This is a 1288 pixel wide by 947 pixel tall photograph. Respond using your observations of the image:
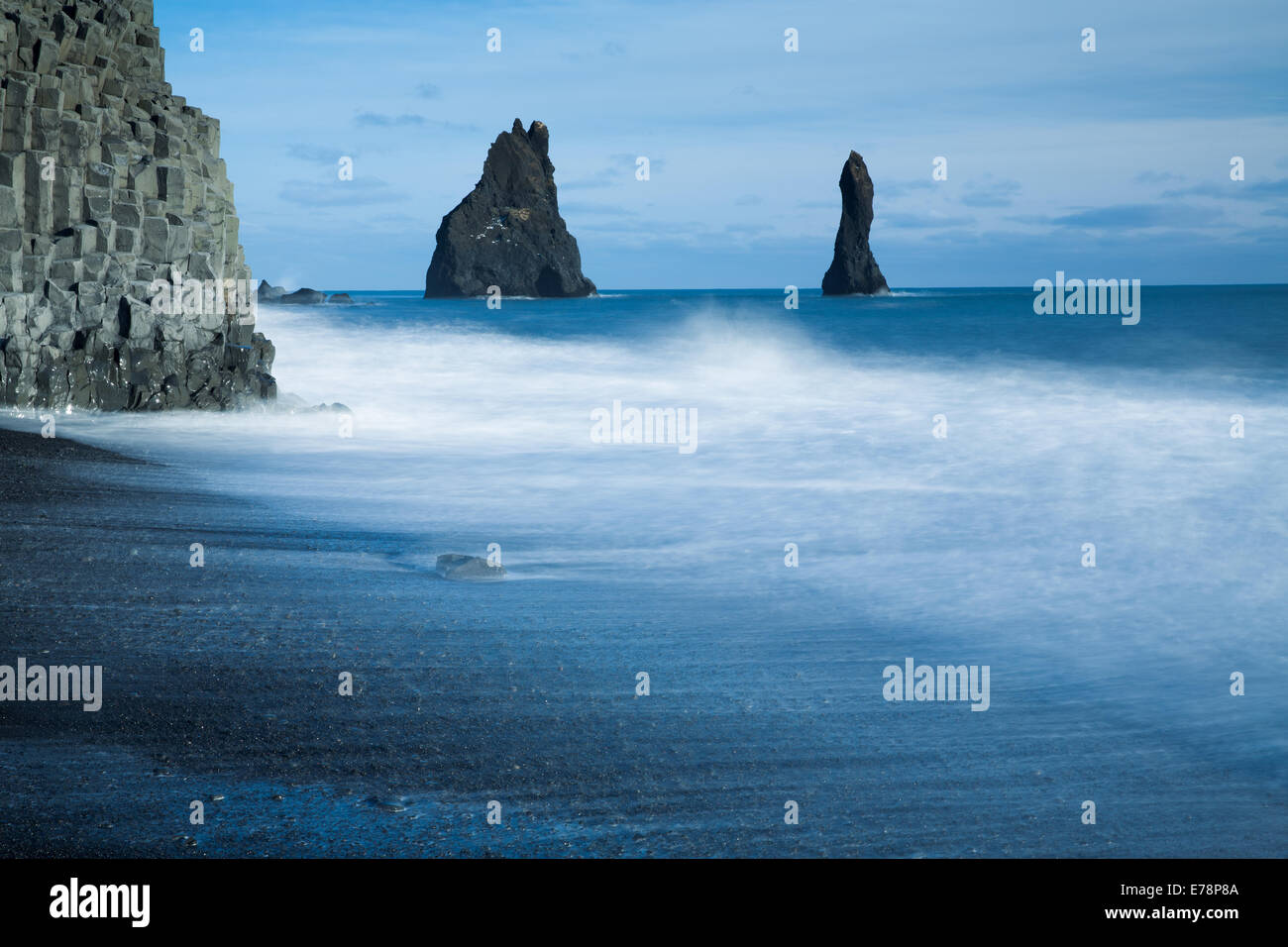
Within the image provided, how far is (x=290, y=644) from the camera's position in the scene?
588 cm

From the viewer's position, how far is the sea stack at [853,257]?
98.6m

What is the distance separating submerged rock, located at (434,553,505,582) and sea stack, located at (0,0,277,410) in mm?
10108

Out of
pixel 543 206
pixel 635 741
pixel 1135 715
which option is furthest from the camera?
pixel 543 206

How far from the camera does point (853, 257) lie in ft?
329

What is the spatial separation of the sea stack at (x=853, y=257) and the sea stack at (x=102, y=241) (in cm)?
8551

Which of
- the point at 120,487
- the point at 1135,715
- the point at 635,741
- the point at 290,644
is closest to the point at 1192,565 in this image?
the point at 1135,715

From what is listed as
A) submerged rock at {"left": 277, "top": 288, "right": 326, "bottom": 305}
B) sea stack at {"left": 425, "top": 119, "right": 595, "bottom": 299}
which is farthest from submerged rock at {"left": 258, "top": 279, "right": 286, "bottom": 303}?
sea stack at {"left": 425, "top": 119, "right": 595, "bottom": 299}

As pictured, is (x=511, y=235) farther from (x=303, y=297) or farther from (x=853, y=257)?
(x=303, y=297)

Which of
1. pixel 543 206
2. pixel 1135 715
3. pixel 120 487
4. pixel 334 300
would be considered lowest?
pixel 1135 715

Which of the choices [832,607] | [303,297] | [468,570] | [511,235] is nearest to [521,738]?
[468,570]

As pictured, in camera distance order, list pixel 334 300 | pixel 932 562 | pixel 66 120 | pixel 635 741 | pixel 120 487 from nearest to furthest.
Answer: pixel 635 741 → pixel 932 562 → pixel 120 487 → pixel 66 120 → pixel 334 300

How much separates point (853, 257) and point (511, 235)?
29.1 metres

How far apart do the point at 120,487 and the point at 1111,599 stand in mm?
7847

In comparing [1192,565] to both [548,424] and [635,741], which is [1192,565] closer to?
[635,741]
